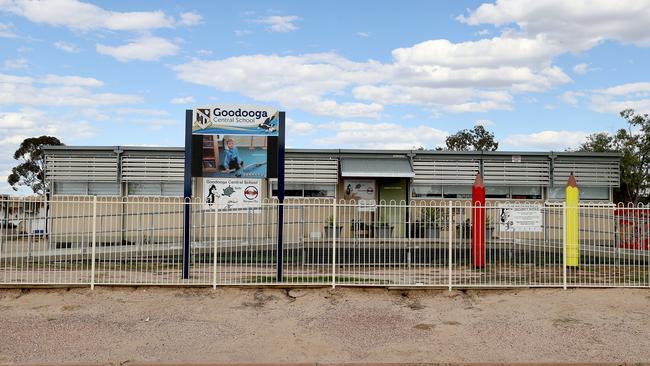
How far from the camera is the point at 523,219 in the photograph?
12656 mm

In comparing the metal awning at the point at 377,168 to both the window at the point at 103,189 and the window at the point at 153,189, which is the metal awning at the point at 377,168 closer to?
the window at the point at 153,189

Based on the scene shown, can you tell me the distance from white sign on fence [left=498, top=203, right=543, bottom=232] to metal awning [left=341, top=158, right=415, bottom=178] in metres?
9.08

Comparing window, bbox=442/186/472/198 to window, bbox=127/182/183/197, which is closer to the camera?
window, bbox=127/182/183/197

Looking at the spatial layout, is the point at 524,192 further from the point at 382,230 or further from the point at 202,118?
the point at 202,118

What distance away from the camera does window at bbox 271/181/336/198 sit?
74.0 feet

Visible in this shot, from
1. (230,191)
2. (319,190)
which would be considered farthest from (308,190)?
(230,191)

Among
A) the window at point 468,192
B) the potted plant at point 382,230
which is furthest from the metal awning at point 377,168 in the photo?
the potted plant at point 382,230

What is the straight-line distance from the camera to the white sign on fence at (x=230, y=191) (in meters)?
13.4

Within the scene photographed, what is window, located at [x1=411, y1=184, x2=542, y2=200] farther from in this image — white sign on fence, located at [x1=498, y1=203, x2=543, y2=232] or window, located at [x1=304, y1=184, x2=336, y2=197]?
white sign on fence, located at [x1=498, y1=203, x2=543, y2=232]

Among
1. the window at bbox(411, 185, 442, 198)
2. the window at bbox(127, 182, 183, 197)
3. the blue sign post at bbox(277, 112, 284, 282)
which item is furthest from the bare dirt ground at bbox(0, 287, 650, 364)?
the window at bbox(411, 185, 442, 198)

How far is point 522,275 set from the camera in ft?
41.5

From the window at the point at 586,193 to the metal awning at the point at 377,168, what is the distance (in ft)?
18.1

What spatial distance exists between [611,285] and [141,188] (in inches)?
637

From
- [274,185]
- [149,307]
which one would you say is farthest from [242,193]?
[274,185]
